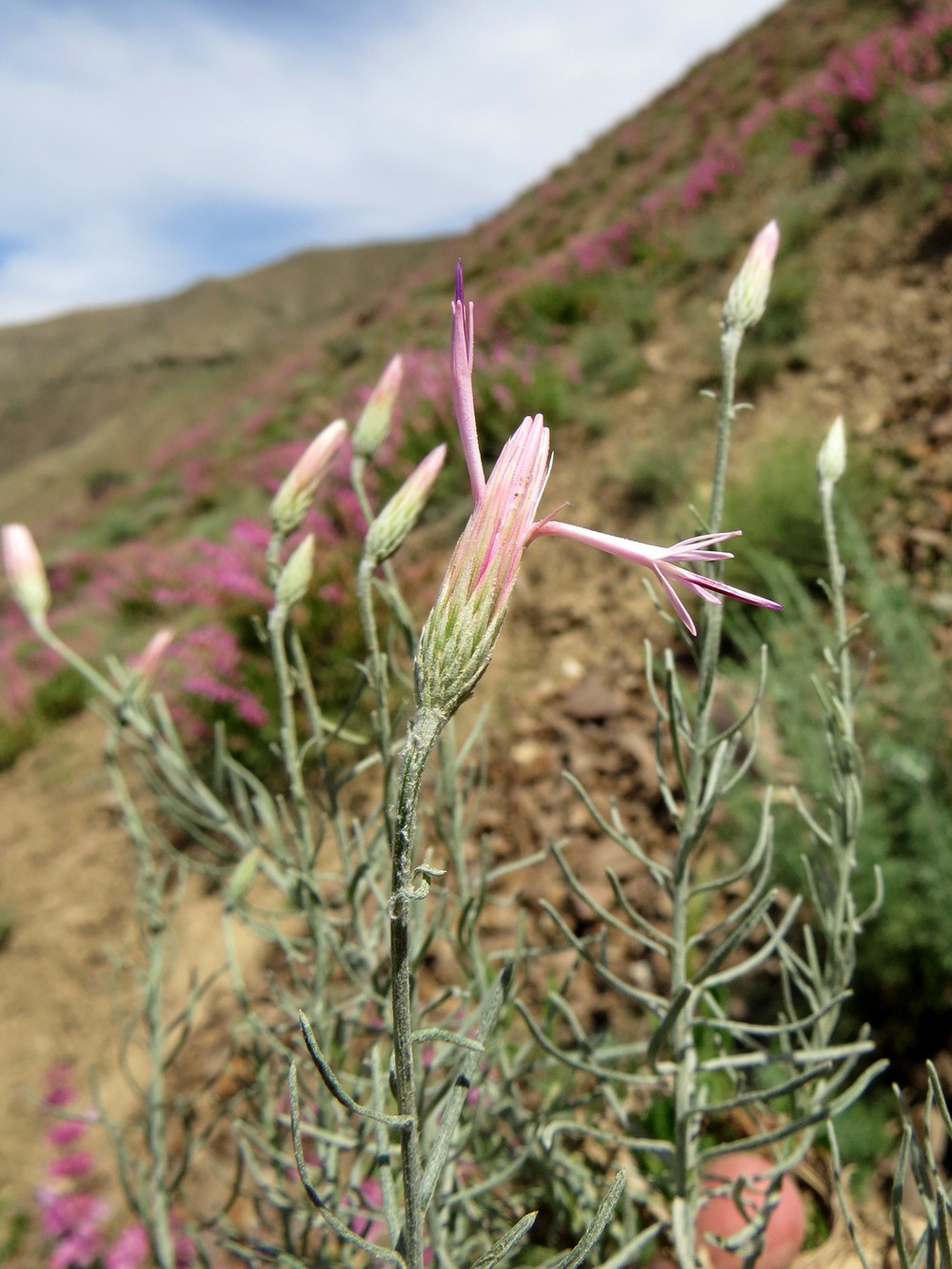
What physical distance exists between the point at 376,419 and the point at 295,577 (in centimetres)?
23

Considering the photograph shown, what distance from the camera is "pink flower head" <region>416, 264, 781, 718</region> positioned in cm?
41

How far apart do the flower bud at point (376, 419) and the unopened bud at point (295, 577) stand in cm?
14

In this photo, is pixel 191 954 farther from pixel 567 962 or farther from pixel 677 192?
pixel 677 192

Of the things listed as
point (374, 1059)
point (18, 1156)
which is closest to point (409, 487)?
point (374, 1059)

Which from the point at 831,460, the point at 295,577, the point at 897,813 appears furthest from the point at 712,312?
the point at 295,577

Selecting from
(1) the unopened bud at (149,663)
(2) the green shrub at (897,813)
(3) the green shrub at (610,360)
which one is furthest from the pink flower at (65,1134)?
(3) the green shrub at (610,360)

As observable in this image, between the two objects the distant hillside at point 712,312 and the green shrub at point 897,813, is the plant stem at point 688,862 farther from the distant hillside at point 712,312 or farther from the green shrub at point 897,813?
the distant hillside at point 712,312

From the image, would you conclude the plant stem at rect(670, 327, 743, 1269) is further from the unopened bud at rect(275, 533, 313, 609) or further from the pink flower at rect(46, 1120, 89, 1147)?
the pink flower at rect(46, 1120, 89, 1147)

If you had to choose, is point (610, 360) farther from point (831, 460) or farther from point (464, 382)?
point (464, 382)

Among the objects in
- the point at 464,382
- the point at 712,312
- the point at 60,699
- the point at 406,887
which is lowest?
the point at 60,699

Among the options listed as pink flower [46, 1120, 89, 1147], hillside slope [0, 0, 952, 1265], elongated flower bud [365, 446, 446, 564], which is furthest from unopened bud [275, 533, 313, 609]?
pink flower [46, 1120, 89, 1147]

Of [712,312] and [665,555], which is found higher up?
[665,555]

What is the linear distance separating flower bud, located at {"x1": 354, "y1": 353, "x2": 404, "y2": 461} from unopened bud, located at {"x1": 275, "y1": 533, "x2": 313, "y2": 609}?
14cm

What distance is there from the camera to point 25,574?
3.59ft
